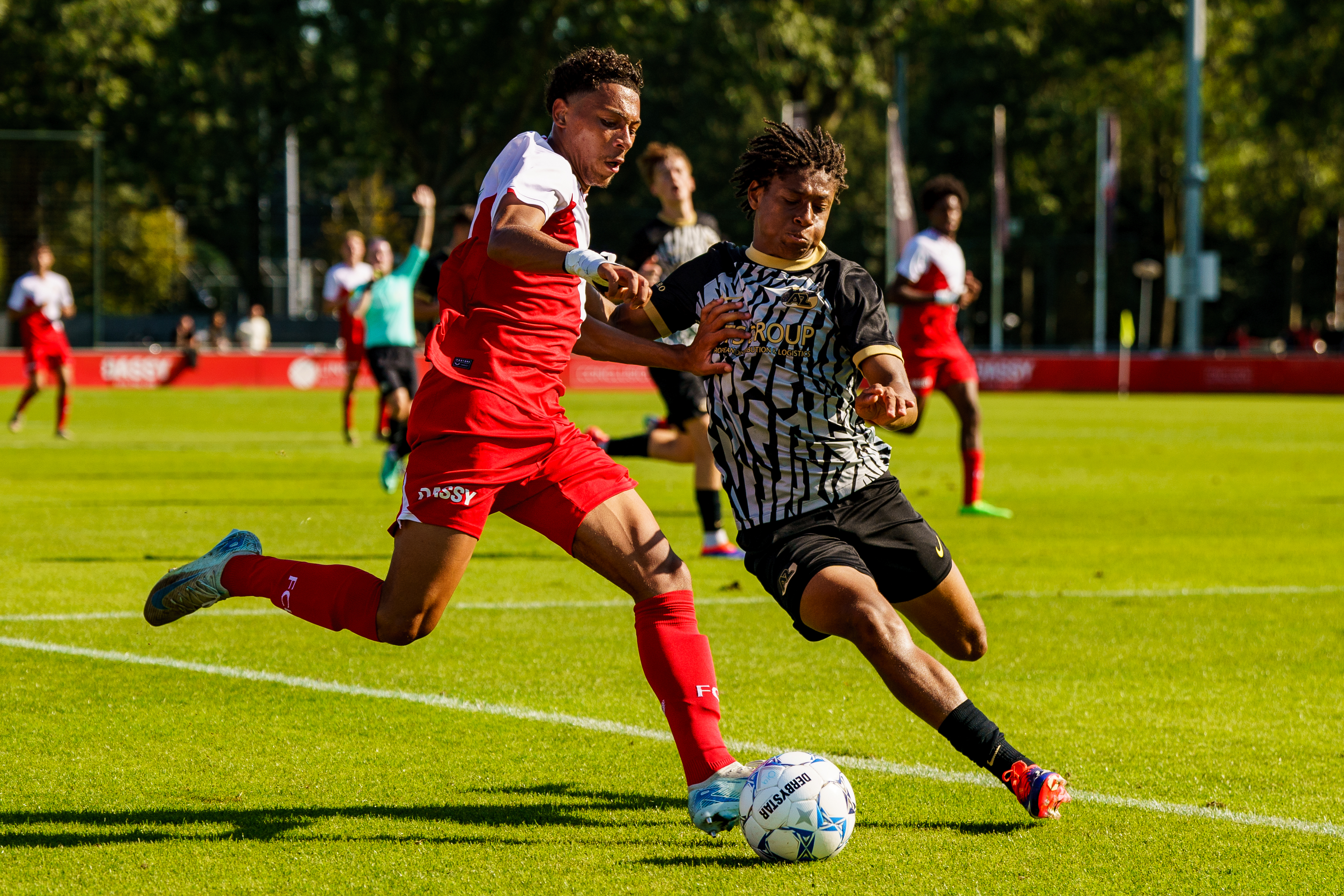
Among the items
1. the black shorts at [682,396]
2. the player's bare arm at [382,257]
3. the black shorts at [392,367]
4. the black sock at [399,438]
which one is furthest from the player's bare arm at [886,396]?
the black shorts at [392,367]

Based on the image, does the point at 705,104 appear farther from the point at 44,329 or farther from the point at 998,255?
the point at 44,329

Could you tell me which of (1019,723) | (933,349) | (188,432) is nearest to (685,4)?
(188,432)

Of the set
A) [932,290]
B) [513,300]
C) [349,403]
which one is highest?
[932,290]

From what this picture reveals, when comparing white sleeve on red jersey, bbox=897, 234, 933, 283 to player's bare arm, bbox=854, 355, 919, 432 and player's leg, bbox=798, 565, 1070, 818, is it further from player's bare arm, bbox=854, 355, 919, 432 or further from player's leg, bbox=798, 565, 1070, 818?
player's leg, bbox=798, 565, 1070, 818

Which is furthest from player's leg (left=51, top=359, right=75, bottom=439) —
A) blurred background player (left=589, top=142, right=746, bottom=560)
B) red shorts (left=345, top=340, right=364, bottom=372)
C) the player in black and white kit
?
the player in black and white kit

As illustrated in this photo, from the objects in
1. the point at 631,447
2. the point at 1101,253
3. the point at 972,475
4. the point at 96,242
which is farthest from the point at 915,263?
the point at 1101,253

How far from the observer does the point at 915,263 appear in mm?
12047

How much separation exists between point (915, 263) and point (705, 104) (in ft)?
176

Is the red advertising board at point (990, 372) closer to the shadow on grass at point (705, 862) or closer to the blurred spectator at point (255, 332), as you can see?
the blurred spectator at point (255, 332)

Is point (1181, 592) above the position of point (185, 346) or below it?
below

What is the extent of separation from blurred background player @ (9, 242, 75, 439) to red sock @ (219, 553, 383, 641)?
16.0 meters

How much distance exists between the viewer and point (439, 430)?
4469mm

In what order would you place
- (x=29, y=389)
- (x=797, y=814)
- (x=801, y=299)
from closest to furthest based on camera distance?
(x=797, y=814) < (x=801, y=299) < (x=29, y=389)

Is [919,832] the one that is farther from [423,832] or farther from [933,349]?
[933,349]
